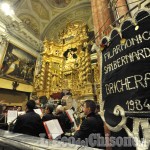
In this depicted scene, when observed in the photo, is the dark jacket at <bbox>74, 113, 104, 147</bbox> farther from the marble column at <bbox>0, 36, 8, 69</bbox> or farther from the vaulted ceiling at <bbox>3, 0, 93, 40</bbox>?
the vaulted ceiling at <bbox>3, 0, 93, 40</bbox>

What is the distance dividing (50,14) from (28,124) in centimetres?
1299

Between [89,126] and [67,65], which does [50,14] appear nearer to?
[67,65]

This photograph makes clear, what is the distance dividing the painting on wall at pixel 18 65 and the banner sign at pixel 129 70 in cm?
915

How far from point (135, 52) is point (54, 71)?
1020 centimetres

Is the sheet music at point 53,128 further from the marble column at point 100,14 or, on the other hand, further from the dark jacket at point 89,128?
the marble column at point 100,14

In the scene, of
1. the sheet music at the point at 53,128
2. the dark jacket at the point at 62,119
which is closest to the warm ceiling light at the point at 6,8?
the dark jacket at the point at 62,119

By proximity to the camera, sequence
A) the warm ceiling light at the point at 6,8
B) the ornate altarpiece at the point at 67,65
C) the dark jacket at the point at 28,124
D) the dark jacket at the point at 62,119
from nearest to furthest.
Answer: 1. the dark jacket at the point at 28,124
2. the dark jacket at the point at 62,119
3. the warm ceiling light at the point at 6,8
4. the ornate altarpiece at the point at 67,65

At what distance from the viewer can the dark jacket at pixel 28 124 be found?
7.81 feet

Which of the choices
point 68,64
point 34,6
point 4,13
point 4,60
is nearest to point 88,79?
point 68,64

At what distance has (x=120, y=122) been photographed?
4.12 ft

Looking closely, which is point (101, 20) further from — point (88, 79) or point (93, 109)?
point (88, 79)

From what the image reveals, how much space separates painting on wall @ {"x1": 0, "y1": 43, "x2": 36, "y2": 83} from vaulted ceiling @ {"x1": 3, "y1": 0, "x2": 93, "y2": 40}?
2715 millimetres

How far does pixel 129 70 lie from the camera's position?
4.25 feet

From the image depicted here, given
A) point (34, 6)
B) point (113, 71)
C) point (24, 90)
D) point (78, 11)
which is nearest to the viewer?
point (113, 71)
